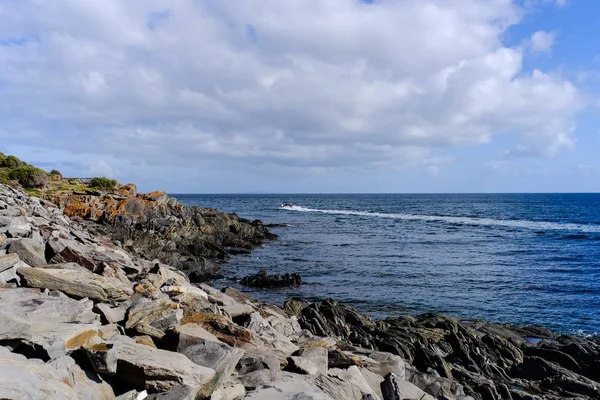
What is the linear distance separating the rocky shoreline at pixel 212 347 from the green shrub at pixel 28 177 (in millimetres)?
30695

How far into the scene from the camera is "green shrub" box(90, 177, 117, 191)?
55.4m

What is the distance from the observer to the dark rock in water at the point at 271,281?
27.3m

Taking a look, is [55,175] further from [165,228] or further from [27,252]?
[27,252]

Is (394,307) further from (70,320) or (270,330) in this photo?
(70,320)

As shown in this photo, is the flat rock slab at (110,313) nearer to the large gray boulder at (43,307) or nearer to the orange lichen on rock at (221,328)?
the large gray boulder at (43,307)

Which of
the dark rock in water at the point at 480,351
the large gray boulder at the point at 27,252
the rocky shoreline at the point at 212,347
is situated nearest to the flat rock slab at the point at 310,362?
the rocky shoreline at the point at 212,347

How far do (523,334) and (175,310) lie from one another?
14.8 metres

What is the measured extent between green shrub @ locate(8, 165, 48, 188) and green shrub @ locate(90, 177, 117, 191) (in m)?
8.35

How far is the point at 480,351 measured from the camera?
15.3m

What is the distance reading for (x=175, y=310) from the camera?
32.0 feet

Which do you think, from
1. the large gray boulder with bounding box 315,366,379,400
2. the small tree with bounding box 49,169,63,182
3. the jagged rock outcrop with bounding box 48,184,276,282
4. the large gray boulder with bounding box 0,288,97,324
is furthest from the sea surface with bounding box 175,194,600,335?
the small tree with bounding box 49,169,63,182

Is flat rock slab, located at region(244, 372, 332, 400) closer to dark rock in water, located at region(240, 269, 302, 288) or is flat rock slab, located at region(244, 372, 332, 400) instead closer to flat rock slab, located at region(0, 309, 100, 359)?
flat rock slab, located at region(0, 309, 100, 359)

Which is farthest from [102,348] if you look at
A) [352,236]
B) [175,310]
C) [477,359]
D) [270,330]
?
[352,236]

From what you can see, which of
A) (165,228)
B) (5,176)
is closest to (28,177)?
(5,176)
